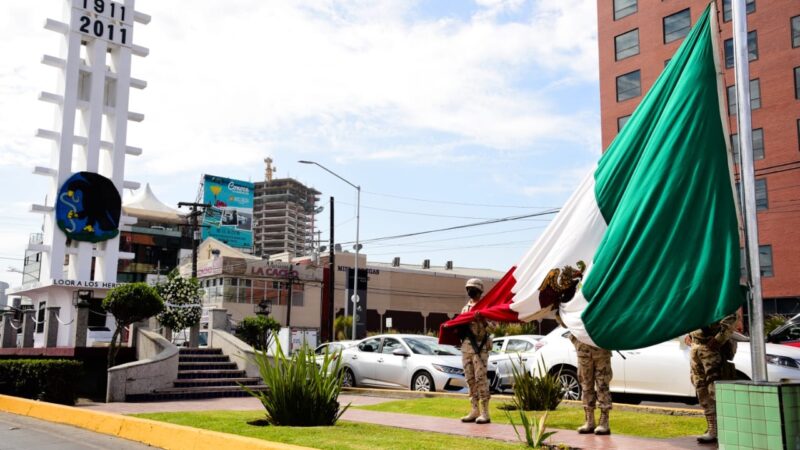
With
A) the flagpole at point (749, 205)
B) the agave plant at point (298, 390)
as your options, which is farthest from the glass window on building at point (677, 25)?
the flagpole at point (749, 205)

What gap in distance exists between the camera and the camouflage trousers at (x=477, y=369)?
33.5 feet

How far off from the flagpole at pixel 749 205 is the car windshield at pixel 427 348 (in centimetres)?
1239

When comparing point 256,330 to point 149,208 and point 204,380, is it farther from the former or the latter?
point 149,208

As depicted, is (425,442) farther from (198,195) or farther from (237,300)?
(198,195)

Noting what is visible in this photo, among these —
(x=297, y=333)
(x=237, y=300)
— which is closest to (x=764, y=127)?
(x=297, y=333)

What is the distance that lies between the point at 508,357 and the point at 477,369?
7847mm

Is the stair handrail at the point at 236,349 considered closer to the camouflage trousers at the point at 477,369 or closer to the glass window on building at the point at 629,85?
the camouflage trousers at the point at 477,369

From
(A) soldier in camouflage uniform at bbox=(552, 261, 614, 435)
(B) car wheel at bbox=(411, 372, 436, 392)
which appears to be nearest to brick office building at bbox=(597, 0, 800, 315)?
(B) car wheel at bbox=(411, 372, 436, 392)

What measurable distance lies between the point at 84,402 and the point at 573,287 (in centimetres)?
1257

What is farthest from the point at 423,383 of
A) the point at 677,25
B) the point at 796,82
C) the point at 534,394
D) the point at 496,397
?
the point at 677,25

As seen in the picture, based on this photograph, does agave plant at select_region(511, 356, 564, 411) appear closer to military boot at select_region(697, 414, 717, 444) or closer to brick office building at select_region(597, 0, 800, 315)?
military boot at select_region(697, 414, 717, 444)

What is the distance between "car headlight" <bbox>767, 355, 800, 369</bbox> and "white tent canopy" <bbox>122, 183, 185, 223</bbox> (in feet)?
A: 314

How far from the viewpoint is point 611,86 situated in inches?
1799

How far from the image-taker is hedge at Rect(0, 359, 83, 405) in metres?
14.7
